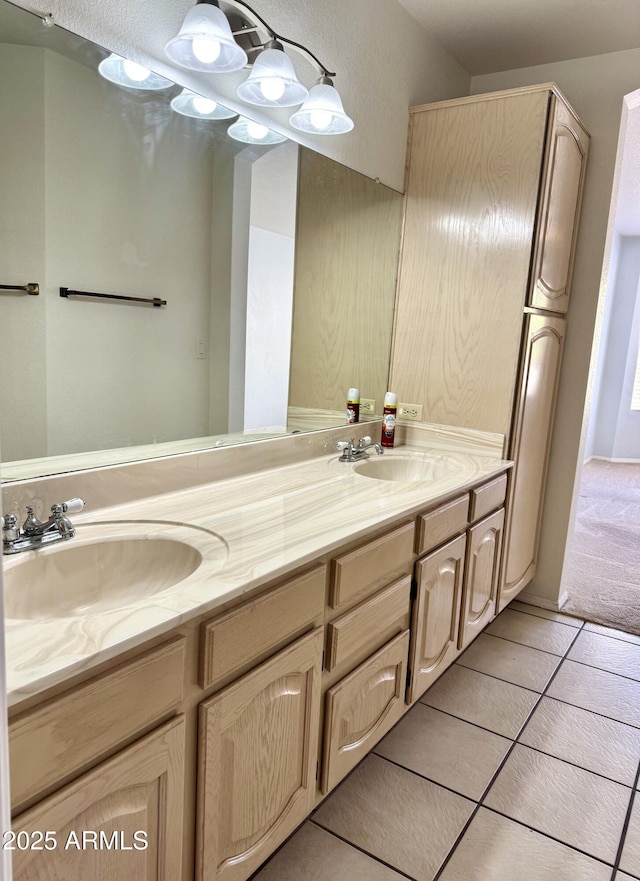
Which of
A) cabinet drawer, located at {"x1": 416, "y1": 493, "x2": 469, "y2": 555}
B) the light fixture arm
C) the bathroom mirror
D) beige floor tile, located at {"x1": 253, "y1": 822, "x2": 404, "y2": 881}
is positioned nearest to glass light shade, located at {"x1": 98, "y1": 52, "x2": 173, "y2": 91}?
the bathroom mirror

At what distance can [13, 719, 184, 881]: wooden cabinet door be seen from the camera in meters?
0.83

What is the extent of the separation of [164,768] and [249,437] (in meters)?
1.11

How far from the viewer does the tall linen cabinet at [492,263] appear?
93.0 inches

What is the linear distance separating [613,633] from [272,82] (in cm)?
262

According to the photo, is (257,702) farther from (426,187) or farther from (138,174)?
(426,187)

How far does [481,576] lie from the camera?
235cm

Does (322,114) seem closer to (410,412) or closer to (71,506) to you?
(410,412)

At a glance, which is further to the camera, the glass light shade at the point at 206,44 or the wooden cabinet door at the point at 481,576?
the wooden cabinet door at the point at 481,576

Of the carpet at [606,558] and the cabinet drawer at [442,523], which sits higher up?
the cabinet drawer at [442,523]

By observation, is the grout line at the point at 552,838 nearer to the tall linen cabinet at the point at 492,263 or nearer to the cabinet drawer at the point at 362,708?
the cabinet drawer at the point at 362,708

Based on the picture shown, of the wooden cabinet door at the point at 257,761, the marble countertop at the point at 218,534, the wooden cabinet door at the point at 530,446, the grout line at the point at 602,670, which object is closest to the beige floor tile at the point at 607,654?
the grout line at the point at 602,670

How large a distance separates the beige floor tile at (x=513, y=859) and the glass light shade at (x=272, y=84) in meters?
2.07

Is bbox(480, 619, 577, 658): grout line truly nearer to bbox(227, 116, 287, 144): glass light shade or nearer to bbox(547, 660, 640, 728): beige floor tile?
bbox(547, 660, 640, 728): beige floor tile

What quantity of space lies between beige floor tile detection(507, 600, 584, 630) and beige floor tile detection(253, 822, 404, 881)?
1.72 meters
